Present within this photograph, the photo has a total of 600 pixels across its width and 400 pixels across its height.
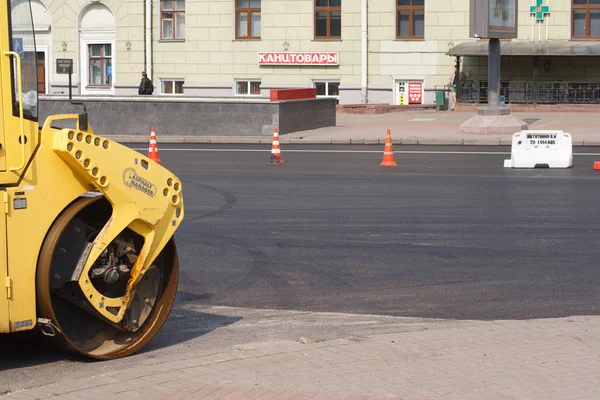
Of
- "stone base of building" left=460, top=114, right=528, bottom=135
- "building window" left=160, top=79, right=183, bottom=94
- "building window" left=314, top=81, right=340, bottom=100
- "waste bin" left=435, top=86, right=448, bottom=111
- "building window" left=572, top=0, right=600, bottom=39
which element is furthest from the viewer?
"building window" left=160, top=79, right=183, bottom=94

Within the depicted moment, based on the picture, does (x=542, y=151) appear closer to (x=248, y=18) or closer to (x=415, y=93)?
(x=415, y=93)

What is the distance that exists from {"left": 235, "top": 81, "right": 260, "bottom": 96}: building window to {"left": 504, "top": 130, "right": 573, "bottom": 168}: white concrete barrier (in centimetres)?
2667

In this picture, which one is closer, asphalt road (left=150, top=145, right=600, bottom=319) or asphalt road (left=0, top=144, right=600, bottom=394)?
asphalt road (left=0, top=144, right=600, bottom=394)

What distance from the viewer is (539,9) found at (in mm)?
42875

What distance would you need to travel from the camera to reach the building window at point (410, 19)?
4499 centimetres

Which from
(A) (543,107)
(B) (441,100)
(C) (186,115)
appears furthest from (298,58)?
(C) (186,115)

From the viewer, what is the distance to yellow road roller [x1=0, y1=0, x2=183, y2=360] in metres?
6.64

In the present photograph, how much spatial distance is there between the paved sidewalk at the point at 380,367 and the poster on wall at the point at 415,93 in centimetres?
3717

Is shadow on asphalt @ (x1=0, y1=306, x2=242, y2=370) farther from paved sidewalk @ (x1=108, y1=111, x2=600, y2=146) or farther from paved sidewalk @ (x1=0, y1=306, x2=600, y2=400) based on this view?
paved sidewalk @ (x1=108, y1=111, x2=600, y2=146)

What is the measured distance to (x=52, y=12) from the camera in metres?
49.2

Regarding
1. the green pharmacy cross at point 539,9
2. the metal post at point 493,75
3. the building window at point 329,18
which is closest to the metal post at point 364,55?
the building window at point 329,18

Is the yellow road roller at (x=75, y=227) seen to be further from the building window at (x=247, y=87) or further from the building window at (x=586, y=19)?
the building window at (x=247, y=87)

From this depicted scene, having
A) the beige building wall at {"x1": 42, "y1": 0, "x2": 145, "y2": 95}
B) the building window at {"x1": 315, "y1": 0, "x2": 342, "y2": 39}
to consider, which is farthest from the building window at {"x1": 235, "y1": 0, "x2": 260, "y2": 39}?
the beige building wall at {"x1": 42, "y1": 0, "x2": 145, "y2": 95}

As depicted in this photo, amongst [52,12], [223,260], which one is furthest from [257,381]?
[52,12]
